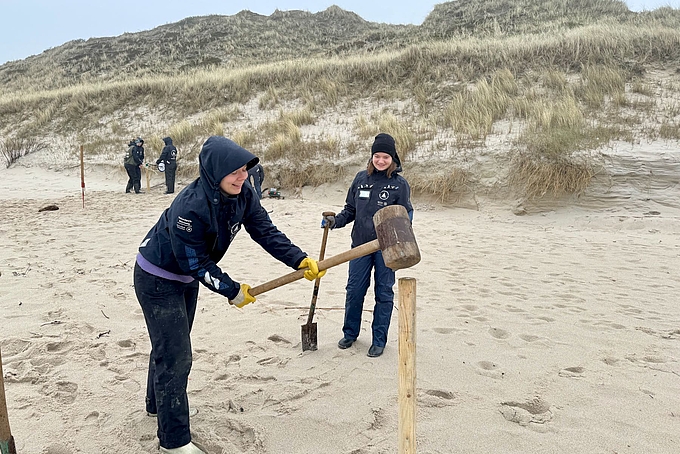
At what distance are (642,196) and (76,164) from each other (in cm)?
1689

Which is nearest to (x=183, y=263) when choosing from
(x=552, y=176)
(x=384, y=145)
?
(x=384, y=145)

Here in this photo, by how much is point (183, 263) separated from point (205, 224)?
23cm

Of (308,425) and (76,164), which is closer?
(308,425)

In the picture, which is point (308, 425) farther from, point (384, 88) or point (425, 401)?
point (384, 88)

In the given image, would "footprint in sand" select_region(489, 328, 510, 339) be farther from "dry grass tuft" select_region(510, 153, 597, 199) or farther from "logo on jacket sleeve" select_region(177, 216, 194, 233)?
"dry grass tuft" select_region(510, 153, 597, 199)

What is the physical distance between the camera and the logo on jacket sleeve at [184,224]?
2.50 metres

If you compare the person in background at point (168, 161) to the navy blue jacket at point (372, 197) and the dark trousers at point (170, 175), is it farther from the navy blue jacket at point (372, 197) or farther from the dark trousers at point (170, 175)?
the navy blue jacket at point (372, 197)

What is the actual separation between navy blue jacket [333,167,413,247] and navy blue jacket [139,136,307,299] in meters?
1.41

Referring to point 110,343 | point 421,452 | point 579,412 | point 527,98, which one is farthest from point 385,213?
point 527,98

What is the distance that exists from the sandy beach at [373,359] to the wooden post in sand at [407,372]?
671mm

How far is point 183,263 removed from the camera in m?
2.57

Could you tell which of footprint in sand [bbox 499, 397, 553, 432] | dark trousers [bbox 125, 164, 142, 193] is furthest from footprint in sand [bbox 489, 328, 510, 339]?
dark trousers [bbox 125, 164, 142, 193]

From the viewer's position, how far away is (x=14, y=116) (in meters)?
22.5

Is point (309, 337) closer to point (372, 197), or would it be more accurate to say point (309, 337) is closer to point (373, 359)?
point (373, 359)
